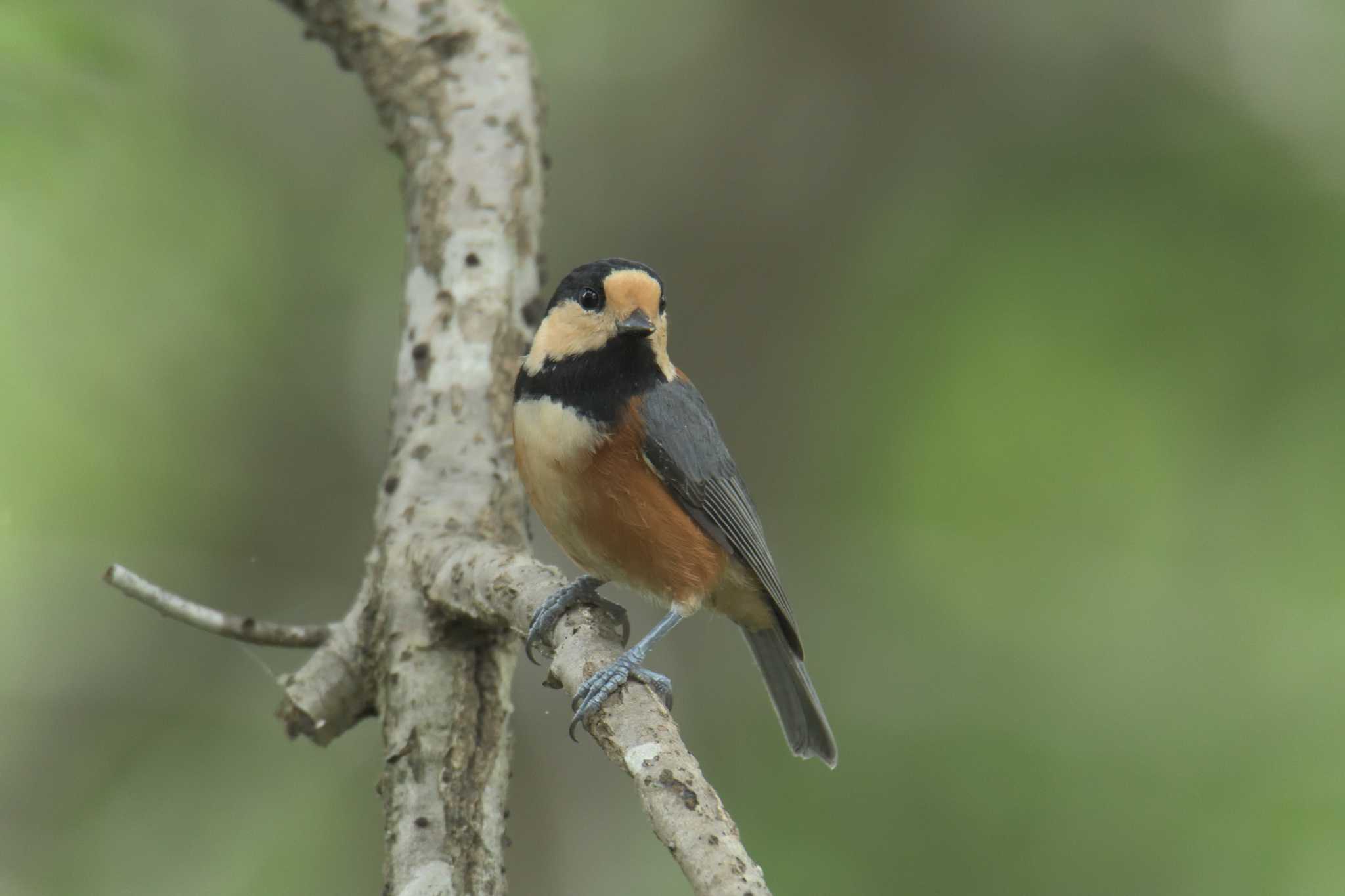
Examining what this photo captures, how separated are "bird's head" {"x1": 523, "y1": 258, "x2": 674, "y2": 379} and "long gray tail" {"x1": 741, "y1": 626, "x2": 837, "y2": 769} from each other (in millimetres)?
1115

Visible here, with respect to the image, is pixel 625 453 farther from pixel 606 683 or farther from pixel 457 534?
pixel 606 683

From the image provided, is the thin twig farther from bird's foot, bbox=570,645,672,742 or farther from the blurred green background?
the blurred green background

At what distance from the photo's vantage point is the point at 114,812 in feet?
19.0

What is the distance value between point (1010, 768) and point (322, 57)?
5813 mm

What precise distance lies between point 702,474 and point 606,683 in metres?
0.99

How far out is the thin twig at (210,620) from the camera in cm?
330

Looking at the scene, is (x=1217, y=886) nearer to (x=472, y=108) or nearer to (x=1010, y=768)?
(x=1010, y=768)

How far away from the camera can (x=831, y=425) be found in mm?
6973

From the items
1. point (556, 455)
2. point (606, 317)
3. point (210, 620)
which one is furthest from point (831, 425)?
point (210, 620)

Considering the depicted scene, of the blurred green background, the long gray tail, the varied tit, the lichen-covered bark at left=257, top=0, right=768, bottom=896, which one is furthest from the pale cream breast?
the blurred green background

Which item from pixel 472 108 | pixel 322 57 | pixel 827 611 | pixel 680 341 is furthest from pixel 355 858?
pixel 322 57

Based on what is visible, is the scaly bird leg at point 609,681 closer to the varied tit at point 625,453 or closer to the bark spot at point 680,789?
the varied tit at point 625,453

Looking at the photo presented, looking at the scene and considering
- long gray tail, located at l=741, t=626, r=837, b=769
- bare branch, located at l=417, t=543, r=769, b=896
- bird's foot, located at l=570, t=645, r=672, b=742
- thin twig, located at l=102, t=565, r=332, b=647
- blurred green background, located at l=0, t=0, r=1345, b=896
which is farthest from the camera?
blurred green background, located at l=0, t=0, r=1345, b=896

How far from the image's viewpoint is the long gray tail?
4.25m
